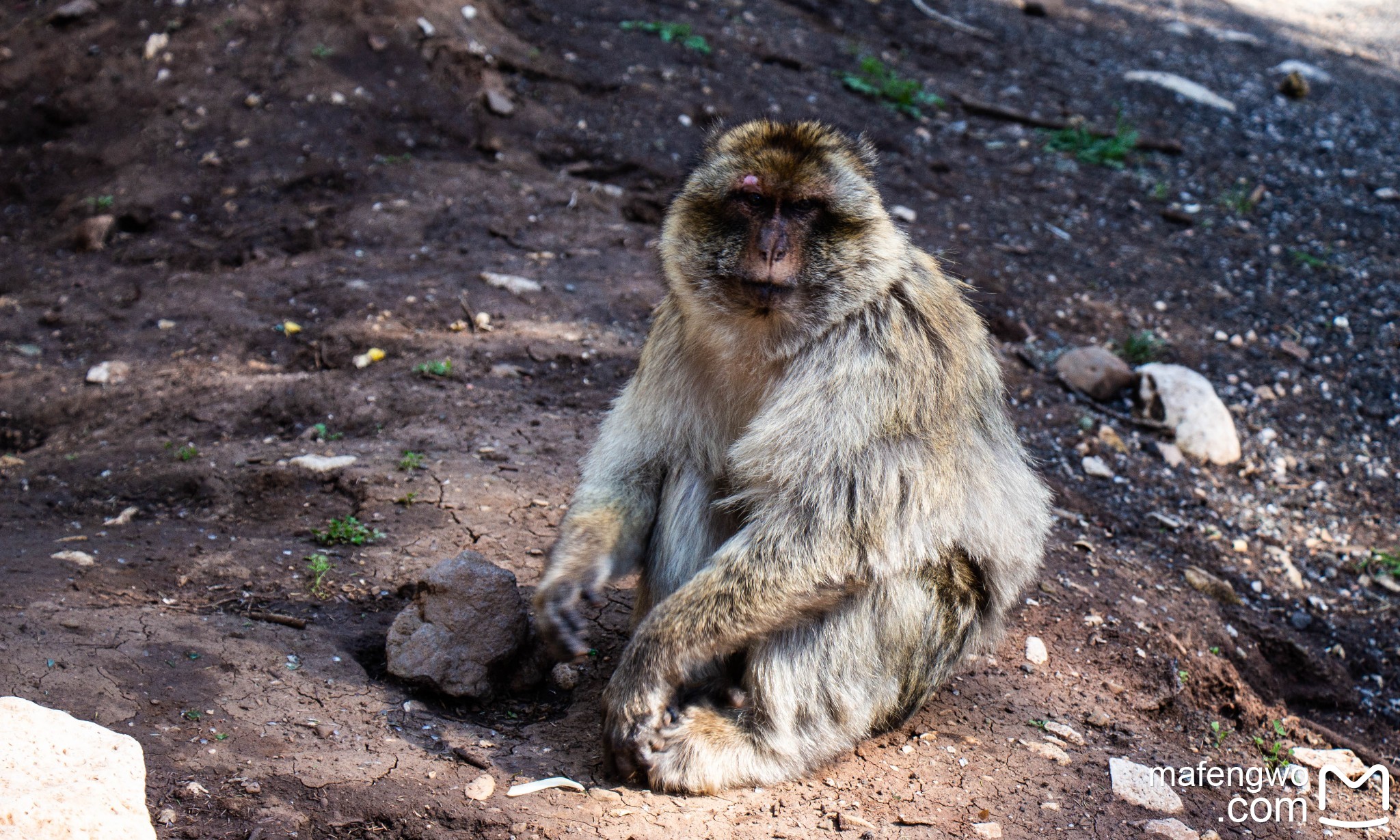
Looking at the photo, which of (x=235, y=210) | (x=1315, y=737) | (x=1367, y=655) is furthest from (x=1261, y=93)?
(x=235, y=210)

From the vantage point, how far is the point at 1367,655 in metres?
4.11

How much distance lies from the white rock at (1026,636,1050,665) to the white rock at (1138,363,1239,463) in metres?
1.88

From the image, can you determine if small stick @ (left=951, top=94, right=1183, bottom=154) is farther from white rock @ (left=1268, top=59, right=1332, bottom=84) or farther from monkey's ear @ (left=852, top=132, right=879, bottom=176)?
monkey's ear @ (left=852, top=132, right=879, bottom=176)

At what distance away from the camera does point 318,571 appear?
3.54 metres

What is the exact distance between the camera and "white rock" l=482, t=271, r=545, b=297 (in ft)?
18.4

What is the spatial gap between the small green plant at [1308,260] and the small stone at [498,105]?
4901 millimetres

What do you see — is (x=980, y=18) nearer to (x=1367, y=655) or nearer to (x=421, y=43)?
(x=421, y=43)

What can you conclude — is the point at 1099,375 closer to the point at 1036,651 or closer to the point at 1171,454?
the point at 1171,454

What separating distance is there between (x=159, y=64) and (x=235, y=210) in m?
1.50

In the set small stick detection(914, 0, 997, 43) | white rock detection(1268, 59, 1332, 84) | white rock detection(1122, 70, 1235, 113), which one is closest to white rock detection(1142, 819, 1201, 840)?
white rock detection(1122, 70, 1235, 113)

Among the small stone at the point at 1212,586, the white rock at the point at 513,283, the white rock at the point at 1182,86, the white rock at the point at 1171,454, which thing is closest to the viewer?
the small stone at the point at 1212,586

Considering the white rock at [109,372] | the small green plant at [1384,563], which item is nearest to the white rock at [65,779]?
the white rock at [109,372]

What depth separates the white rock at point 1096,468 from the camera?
4812 mm

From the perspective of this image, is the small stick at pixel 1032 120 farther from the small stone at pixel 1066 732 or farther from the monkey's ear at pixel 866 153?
the small stone at pixel 1066 732
